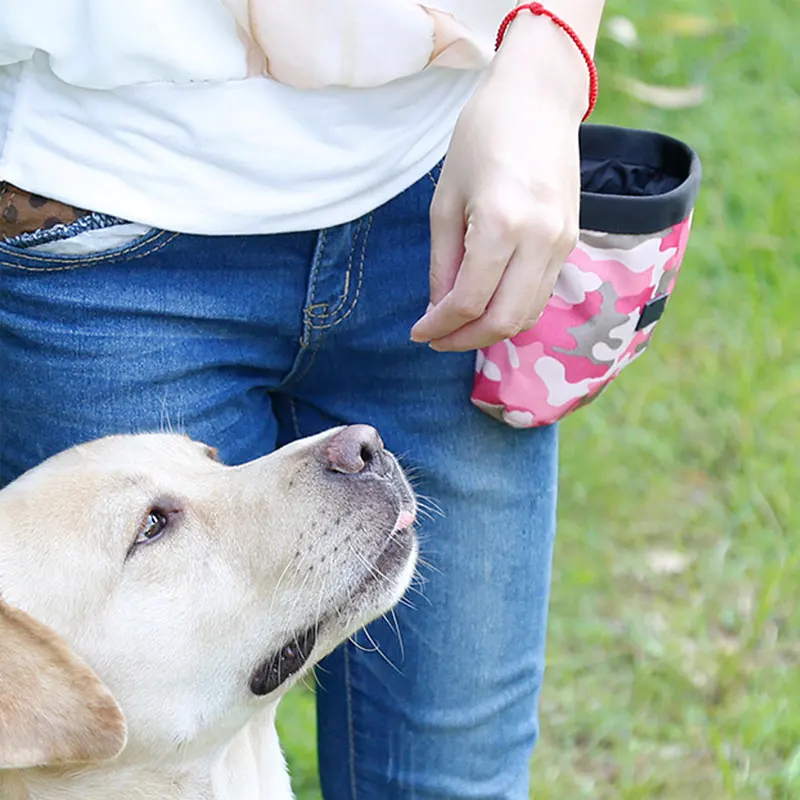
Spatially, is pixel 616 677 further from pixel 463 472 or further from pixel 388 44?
pixel 388 44

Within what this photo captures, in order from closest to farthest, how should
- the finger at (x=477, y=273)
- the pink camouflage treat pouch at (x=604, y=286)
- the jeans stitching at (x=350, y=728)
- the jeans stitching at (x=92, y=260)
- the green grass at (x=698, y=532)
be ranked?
the finger at (x=477, y=273), the jeans stitching at (x=92, y=260), the pink camouflage treat pouch at (x=604, y=286), the jeans stitching at (x=350, y=728), the green grass at (x=698, y=532)

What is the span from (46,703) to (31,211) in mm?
499

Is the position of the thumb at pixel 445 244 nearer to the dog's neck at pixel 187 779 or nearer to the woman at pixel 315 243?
the woman at pixel 315 243

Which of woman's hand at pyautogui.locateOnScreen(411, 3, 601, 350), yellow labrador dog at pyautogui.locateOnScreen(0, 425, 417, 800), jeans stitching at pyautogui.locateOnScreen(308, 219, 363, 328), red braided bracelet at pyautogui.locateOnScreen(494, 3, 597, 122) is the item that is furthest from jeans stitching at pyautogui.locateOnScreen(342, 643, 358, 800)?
red braided bracelet at pyautogui.locateOnScreen(494, 3, 597, 122)

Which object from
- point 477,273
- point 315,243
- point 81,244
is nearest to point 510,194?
point 477,273

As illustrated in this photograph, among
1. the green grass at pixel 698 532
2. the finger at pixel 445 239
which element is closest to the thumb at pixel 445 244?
the finger at pixel 445 239

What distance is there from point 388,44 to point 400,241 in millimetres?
257

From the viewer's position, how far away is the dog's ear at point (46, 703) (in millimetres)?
1358

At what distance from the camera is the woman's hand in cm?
130

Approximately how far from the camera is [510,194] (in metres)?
1.29

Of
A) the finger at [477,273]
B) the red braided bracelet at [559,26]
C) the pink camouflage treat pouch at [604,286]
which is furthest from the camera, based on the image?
the pink camouflage treat pouch at [604,286]

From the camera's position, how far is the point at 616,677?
2.63 metres

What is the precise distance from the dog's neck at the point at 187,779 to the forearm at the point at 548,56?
0.84m

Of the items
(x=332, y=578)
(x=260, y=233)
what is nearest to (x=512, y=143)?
(x=260, y=233)
